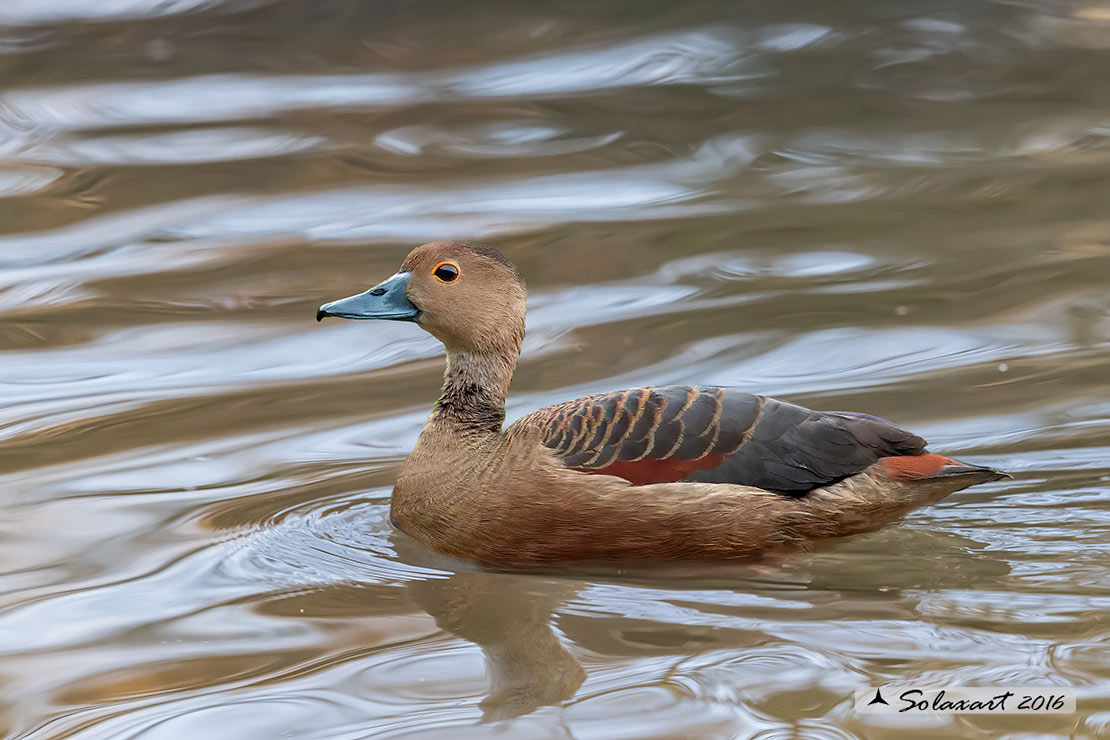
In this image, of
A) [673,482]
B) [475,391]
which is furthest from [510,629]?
[475,391]

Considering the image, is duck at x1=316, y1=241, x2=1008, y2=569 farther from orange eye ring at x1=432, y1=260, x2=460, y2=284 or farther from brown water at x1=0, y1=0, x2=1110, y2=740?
orange eye ring at x1=432, y1=260, x2=460, y2=284

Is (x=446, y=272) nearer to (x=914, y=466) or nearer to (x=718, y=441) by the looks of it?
(x=718, y=441)

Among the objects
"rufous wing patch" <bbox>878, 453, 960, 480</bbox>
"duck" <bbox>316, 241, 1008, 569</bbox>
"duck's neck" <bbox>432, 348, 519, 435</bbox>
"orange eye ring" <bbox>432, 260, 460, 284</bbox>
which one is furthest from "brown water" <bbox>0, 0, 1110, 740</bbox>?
"orange eye ring" <bbox>432, 260, 460, 284</bbox>

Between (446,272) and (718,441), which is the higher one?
(446,272)

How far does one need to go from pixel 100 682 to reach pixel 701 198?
5831mm

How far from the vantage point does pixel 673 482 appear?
5.12 meters

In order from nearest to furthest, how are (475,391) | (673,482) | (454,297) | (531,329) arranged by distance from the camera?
(673,482), (454,297), (475,391), (531,329)

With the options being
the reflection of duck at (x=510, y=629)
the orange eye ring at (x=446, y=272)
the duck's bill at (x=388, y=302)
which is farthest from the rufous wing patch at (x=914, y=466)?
the duck's bill at (x=388, y=302)

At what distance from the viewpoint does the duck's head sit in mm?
5594

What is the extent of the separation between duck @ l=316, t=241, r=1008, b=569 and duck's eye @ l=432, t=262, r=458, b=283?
0.66 meters

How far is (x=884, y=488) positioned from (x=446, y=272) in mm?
1883

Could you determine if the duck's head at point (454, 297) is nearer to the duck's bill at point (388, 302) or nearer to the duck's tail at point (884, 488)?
the duck's bill at point (388, 302)

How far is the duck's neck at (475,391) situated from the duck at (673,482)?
200mm

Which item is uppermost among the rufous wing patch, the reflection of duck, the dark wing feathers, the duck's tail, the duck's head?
the duck's head
